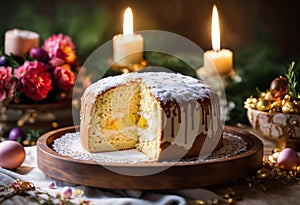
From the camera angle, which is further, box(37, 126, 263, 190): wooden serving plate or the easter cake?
the easter cake

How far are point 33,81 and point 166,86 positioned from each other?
92 cm

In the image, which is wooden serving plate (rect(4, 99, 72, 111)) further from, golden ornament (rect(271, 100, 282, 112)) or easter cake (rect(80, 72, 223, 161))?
golden ornament (rect(271, 100, 282, 112))

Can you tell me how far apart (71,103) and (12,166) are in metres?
0.81

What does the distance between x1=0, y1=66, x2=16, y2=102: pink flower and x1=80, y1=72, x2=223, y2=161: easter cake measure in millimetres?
723

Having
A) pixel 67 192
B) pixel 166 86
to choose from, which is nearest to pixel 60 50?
pixel 166 86

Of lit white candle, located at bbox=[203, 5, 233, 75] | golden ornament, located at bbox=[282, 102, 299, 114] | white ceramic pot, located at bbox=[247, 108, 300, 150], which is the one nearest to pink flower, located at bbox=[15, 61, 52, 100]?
lit white candle, located at bbox=[203, 5, 233, 75]

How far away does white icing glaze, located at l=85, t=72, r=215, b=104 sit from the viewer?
1.95m

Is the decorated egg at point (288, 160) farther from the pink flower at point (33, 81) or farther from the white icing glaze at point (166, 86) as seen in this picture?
the pink flower at point (33, 81)

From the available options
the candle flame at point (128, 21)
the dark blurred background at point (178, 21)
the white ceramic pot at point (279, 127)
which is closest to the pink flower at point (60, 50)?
the candle flame at point (128, 21)

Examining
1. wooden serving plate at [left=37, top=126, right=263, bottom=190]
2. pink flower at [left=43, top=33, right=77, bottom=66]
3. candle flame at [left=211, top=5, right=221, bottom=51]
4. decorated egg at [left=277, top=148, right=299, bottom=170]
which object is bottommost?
decorated egg at [left=277, top=148, right=299, bottom=170]

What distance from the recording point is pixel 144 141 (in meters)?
2.05

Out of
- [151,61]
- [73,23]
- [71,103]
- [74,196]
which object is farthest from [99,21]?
[74,196]

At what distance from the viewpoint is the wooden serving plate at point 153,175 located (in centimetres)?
178

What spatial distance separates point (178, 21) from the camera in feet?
12.2
